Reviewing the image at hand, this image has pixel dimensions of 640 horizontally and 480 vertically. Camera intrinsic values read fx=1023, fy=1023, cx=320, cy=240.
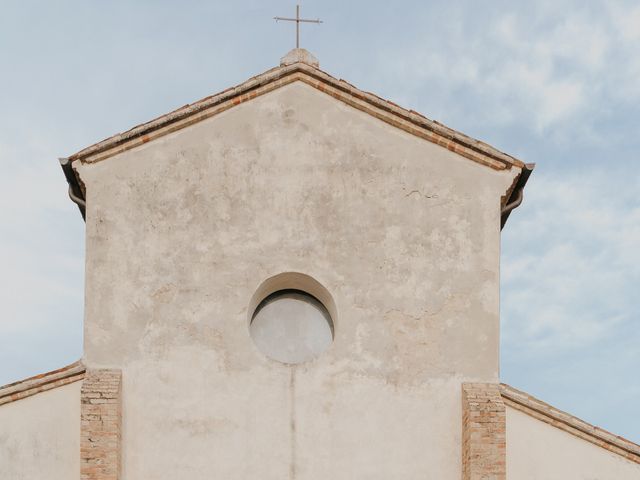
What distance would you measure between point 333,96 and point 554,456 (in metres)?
4.81

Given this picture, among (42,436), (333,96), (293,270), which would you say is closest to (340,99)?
(333,96)

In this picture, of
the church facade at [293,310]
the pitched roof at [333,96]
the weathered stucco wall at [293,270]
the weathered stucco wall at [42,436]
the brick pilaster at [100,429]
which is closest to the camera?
the brick pilaster at [100,429]

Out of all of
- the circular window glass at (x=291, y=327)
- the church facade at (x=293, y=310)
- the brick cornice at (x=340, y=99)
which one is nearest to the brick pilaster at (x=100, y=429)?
the church facade at (x=293, y=310)

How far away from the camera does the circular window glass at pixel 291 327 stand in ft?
38.2

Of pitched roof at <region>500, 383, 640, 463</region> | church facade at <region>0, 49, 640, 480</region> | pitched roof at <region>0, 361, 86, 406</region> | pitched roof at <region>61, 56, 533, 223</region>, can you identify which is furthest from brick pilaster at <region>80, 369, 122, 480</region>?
pitched roof at <region>500, 383, 640, 463</region>

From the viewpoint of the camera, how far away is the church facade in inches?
431

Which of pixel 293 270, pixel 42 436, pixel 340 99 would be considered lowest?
pixel 42 436

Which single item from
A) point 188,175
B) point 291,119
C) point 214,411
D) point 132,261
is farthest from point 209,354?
point 291,119

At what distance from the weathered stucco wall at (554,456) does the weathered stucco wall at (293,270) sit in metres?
0.60

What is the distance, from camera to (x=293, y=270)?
1146cm

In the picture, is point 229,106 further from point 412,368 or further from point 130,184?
point 412,368

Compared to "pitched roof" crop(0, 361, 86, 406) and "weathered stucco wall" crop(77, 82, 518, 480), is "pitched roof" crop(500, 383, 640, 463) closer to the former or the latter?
"weathered stucco wall" crop(77, 82, 518, 480)

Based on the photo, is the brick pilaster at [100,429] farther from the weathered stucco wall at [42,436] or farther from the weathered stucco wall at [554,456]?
the weathered stucco wall at [554,456]

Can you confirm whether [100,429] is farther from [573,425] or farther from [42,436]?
[573,425]
